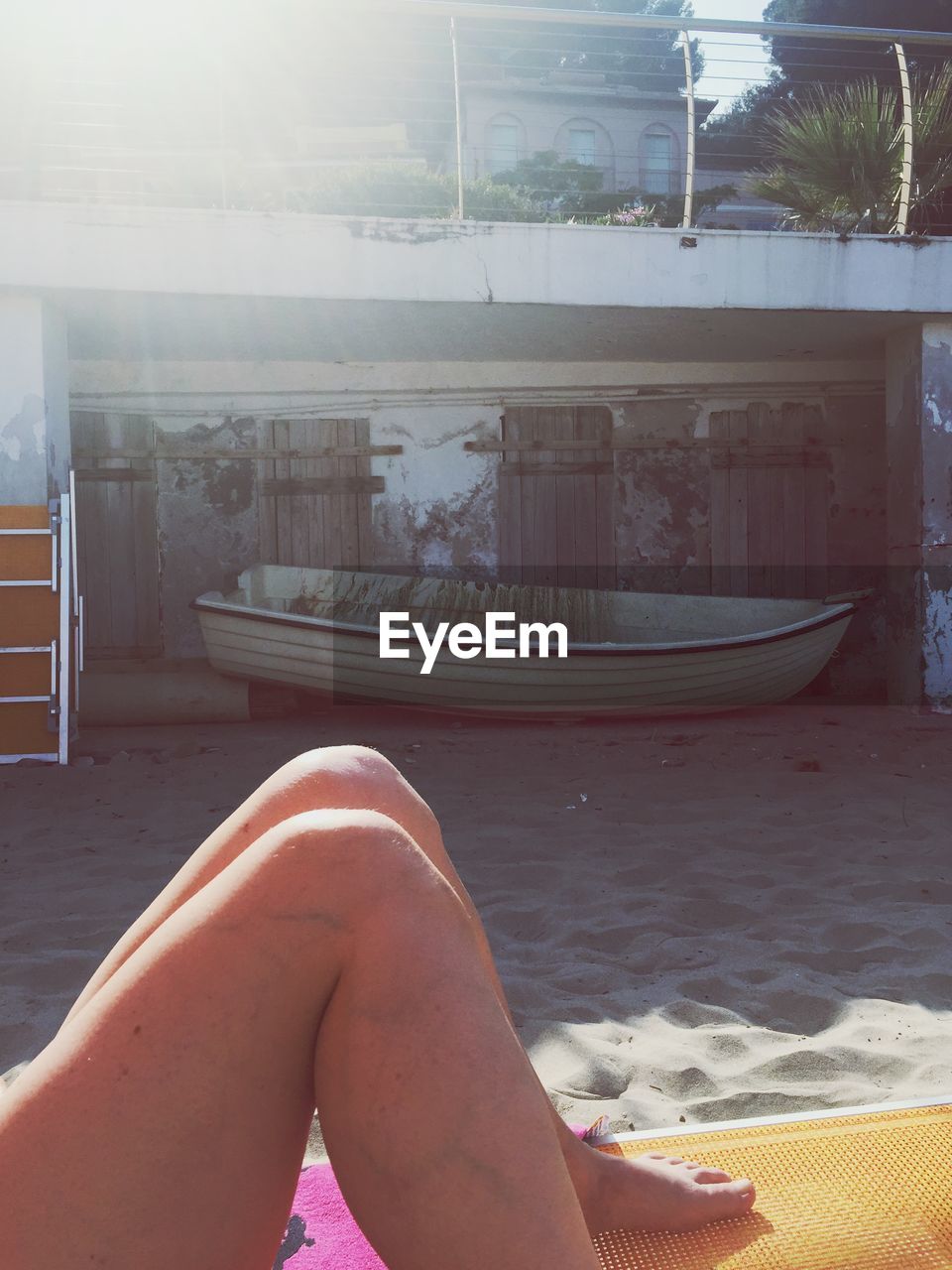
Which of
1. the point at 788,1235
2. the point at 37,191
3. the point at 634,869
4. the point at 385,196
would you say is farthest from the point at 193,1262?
the point at 385,196

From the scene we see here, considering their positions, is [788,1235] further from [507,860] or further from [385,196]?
[385,196]

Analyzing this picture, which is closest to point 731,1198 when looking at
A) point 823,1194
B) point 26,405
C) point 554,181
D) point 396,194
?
point 823,1194

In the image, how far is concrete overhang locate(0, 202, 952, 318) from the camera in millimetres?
6254

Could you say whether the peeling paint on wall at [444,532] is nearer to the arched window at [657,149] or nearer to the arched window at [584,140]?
the arched window at [584,140]

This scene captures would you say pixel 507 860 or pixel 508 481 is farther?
pixel 508 481

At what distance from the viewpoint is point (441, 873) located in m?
1.07

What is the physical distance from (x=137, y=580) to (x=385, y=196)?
33.5 feet

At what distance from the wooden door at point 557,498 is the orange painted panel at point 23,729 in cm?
399

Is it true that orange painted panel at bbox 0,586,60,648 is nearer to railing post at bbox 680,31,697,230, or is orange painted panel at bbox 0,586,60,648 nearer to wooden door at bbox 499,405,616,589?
wooden door at bbox 499,405,616,589

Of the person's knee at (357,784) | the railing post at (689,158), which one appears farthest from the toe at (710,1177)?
the railing post at (689,158)

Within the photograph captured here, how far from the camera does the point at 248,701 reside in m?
7.93

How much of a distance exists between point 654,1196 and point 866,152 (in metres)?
8.13

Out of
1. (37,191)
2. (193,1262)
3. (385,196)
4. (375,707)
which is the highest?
(385,196)

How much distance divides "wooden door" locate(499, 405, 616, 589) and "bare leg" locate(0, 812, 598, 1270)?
7.92 m
